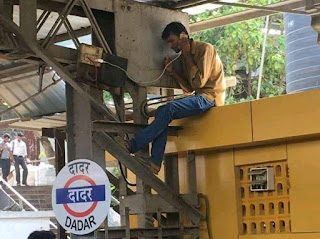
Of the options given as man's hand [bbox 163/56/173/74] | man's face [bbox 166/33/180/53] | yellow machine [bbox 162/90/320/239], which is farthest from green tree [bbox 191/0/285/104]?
yellow machine [bbox 162/90/320/239]

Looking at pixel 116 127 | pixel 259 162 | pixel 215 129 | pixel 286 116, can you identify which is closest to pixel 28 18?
pixel 116 127

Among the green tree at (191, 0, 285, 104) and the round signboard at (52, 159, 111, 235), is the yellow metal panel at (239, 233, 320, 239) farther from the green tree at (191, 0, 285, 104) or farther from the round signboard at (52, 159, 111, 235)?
the green tree at (191, 0, 285, 104)

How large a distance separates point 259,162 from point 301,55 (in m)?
2.86

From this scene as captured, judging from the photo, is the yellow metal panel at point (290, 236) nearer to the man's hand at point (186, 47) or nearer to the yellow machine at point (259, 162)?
the yellow machine at point (259, 162)

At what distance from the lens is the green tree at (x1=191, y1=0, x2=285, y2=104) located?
1892 cm

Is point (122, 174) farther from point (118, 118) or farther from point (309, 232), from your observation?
point (309, 232)

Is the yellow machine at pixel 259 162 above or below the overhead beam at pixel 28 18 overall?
below

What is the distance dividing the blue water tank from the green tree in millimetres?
8192

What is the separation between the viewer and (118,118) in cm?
806

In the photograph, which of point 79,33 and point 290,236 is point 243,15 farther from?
point 290,236

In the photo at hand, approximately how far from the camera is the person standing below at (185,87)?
25.6ft

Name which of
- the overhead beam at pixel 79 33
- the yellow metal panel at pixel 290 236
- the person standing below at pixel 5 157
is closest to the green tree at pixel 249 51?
the person standing below at pixel 5 157

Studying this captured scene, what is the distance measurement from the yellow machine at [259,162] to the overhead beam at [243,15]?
1.91m

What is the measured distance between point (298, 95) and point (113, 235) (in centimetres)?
244
